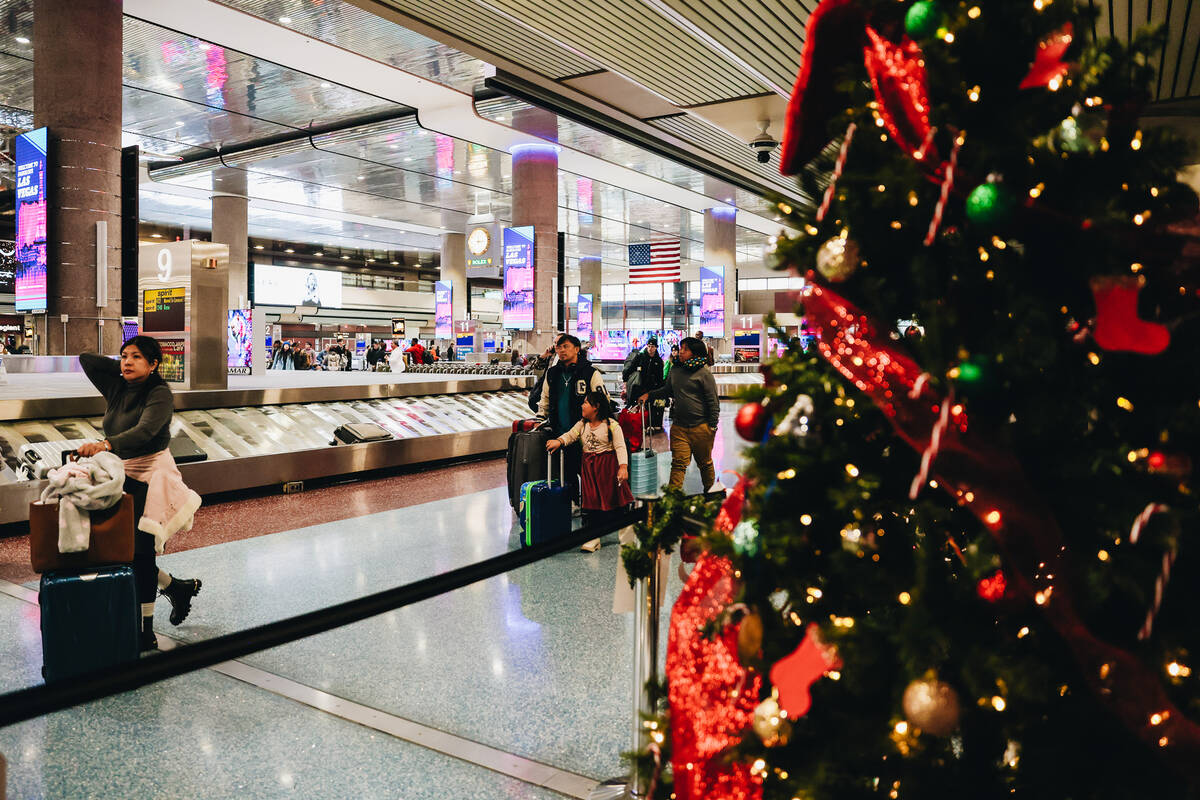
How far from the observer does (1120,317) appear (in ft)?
4.50

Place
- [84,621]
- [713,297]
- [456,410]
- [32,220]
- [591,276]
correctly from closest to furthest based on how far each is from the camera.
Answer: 1. [84,621]
2. [32,220]
3. [456,410]
4. [713,297]
5. [591,276]

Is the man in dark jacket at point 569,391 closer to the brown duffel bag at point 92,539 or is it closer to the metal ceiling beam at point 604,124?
the brown duffel bag at point 92,539

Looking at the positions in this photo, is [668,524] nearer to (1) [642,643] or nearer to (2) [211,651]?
(1) [642,643]

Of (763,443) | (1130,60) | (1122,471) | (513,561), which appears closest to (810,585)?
(763,443)

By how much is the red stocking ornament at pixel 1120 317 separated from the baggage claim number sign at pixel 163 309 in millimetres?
9941

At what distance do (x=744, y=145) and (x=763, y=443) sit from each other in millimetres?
16667

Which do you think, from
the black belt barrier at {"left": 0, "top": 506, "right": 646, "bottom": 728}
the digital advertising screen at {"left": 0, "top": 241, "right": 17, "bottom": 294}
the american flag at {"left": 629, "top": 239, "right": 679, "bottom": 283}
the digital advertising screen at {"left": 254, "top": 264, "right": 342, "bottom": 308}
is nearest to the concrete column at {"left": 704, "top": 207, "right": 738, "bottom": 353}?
the american flag at {"left": 629, "top": 239, "right": 679, "bottom": 283}

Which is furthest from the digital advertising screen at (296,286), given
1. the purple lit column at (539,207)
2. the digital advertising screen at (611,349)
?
the purple lit column at (539,207)

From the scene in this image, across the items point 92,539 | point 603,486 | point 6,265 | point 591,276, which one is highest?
point 591,276

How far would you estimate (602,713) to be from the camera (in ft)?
11.0

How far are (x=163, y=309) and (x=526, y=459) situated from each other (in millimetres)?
5793

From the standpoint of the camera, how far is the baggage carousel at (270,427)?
7520 mm

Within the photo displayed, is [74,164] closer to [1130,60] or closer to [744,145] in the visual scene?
[744,145]

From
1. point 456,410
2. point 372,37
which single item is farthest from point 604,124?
point 456,410
